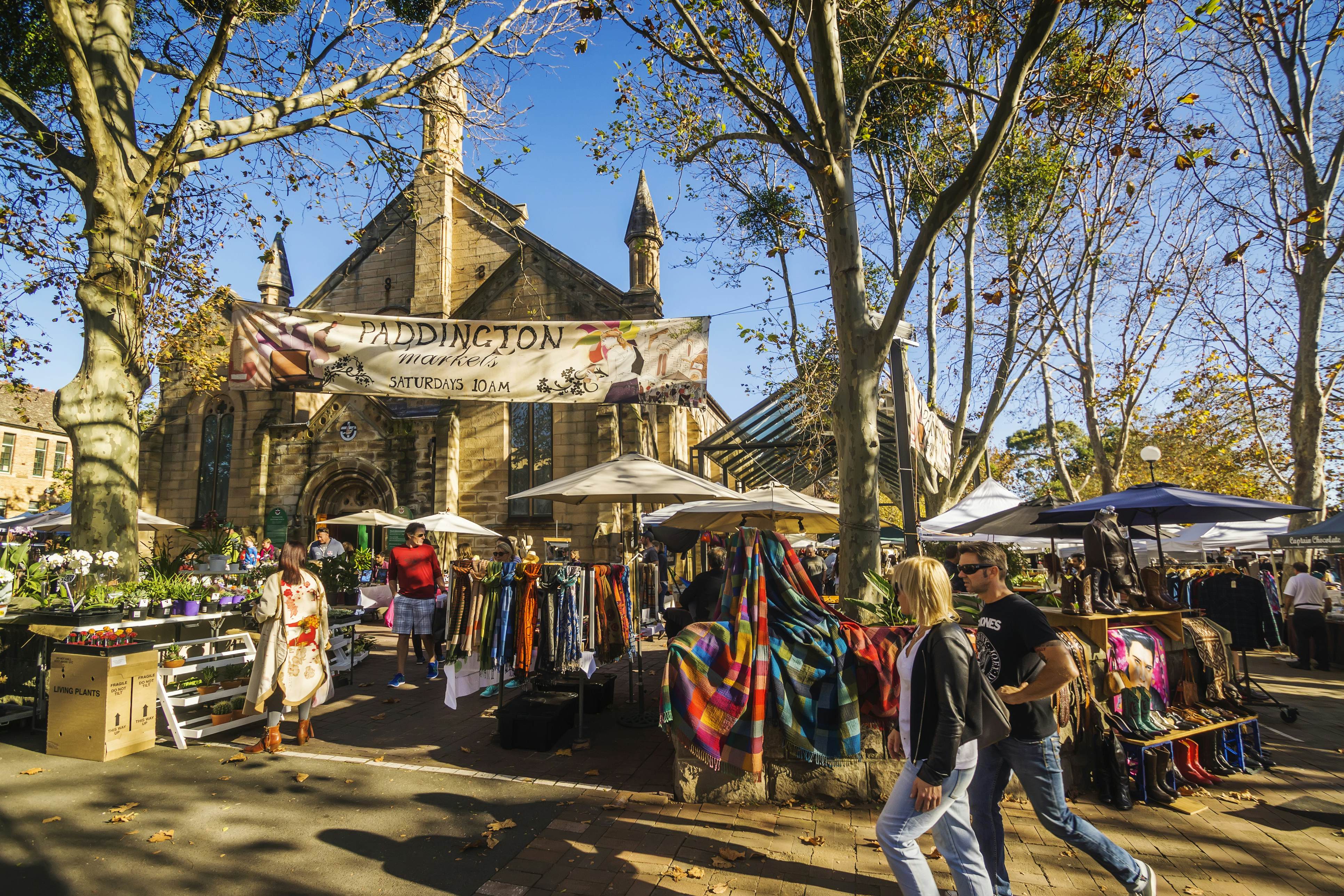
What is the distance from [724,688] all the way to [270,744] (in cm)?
421

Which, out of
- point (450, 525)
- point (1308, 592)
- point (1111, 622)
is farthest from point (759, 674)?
point (1308, 592)

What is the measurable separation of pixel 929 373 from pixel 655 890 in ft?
39.8

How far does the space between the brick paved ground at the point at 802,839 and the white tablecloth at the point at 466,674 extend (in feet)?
1.56

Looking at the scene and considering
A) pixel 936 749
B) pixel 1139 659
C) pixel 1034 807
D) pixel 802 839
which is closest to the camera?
pixel 936 749

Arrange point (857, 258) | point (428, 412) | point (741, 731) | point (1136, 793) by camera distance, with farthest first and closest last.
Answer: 1. point (428, 412)
2. point (857, 258)
3. point (1136, 793)
4. point (741, 731)

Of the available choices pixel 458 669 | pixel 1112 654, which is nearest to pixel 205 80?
→ pixel 458 669

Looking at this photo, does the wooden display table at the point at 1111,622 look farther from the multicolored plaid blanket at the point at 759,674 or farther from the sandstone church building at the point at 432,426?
the sandstone church building at the point at 432,426

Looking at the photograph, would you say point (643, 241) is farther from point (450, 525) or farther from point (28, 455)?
Answer: point (28, 455)

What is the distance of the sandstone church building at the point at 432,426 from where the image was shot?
1892 centimetres

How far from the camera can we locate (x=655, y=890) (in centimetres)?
366

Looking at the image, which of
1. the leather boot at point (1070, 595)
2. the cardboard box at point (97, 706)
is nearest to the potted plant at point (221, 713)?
the cardboard box at point (97, 706)

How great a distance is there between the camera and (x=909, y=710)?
3.05 meters

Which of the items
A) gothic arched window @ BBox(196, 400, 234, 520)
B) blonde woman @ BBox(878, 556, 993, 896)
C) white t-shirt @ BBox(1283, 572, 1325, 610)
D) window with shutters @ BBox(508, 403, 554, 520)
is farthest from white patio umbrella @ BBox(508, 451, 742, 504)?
gothic arched window @ BBox(196, 400, 234, 520)

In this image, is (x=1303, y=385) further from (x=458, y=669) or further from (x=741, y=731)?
(x=458, y=669)
